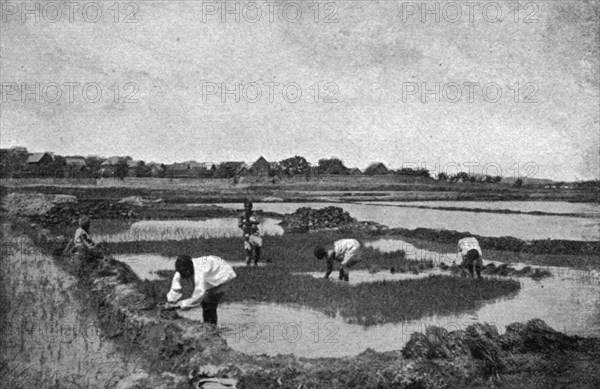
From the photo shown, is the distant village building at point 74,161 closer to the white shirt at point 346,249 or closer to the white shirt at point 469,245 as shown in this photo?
the white shirt at point 346,249

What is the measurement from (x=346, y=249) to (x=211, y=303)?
12.2ft

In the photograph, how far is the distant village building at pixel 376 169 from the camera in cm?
3690

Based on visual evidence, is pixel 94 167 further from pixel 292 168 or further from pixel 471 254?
pixel 471 254

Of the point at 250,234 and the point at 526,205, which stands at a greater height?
the point at 250,234

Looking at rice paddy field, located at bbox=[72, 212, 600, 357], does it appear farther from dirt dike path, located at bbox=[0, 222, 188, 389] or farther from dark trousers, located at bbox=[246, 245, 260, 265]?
dirt dike path, located at bbox=[0, 222, 188, 389]

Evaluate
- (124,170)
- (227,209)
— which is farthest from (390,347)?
(124,170)

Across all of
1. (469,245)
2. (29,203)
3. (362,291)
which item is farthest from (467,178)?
(362,291)

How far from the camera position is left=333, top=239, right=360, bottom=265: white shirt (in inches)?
370

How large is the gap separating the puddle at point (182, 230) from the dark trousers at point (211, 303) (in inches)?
361

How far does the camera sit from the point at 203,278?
5.84m

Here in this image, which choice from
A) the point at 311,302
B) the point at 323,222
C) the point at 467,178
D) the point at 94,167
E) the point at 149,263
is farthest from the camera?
the point at 467,178

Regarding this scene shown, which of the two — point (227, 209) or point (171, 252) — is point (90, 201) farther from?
point (171, 252)

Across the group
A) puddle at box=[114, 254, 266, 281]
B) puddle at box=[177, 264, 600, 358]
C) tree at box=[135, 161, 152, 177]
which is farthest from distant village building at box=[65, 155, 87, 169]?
puddle at box=[177, 264, 600, 358]

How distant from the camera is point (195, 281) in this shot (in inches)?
229
